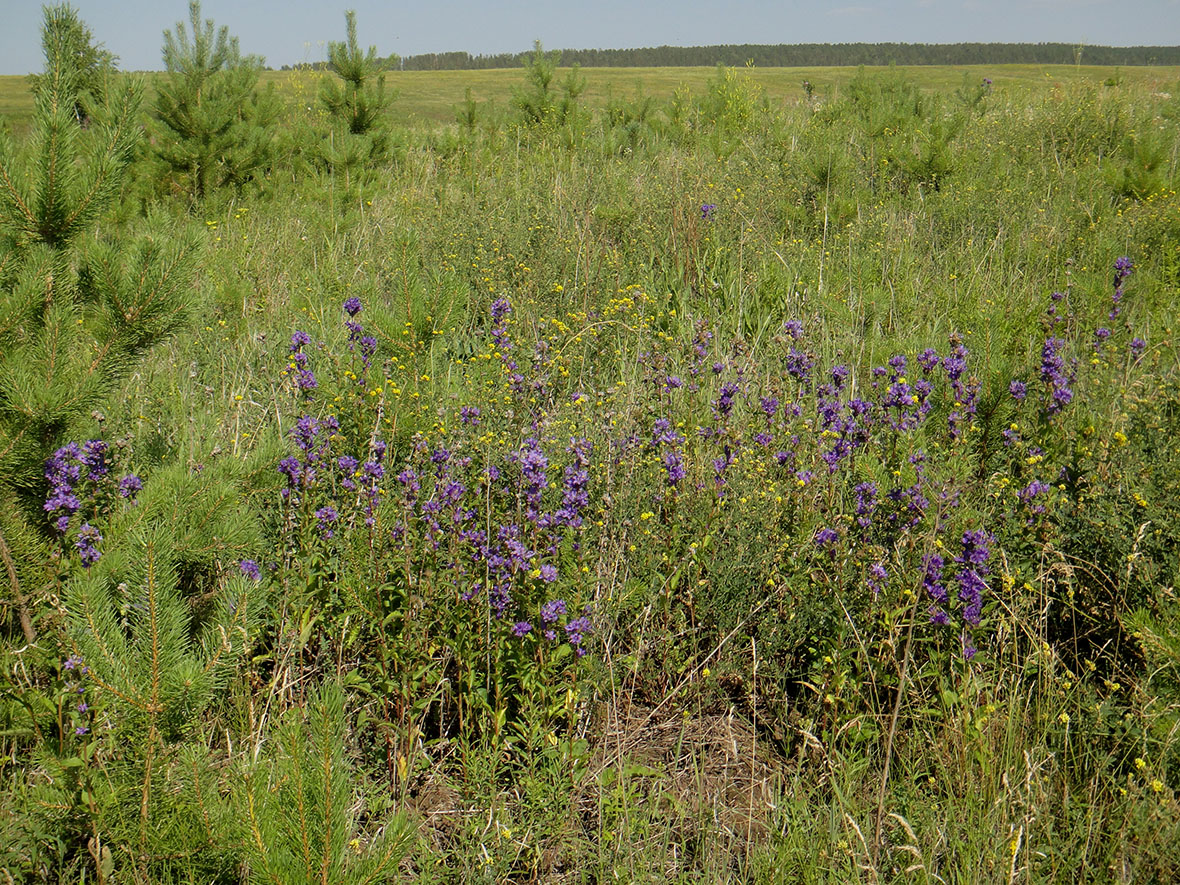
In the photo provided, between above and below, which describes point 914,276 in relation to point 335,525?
above

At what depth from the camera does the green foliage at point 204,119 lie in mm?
7848

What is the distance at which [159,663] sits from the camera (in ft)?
5.25

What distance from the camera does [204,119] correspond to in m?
7.99

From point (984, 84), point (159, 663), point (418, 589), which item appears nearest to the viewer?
point (159, 663)

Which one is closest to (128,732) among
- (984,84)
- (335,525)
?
(335,525)

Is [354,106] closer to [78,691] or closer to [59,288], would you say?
[59,288]

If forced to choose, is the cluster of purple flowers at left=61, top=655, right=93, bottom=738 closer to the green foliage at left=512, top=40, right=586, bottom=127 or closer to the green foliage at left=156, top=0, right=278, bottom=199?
the green foliage at left=156, top=0, right=278, bottom=199

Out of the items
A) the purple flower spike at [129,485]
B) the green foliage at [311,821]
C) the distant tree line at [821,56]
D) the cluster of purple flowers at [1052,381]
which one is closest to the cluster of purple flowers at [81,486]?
the purple flower spike at [129,485]

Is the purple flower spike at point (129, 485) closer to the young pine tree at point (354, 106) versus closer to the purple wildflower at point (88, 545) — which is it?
the purple wildflower at point (88, 545)

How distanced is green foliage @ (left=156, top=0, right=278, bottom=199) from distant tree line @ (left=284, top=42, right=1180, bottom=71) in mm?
81583

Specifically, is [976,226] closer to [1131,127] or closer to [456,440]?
[1131,127]

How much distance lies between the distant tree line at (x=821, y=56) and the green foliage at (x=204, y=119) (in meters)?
81.6

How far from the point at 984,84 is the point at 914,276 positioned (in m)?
9.88

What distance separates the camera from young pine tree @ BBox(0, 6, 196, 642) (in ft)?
6.50
